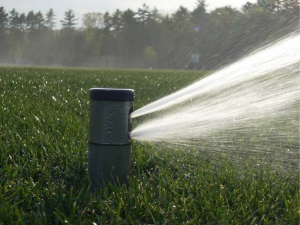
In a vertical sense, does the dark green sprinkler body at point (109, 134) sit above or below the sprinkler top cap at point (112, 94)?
below

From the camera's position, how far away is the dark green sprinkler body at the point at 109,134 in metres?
1.75

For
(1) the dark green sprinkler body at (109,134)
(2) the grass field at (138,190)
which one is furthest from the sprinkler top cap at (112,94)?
(2) the grass field at (138,190)

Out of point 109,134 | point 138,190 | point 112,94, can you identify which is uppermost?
point 112,94

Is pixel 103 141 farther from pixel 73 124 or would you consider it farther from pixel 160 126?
pixel 73 124

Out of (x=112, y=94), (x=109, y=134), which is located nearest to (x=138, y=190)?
(x=109, y=134)

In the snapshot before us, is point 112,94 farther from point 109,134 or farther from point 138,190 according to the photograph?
point 138,190

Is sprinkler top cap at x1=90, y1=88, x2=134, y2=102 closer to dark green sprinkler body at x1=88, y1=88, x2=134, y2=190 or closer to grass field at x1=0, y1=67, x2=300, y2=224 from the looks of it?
dark green sprinkler body at x1=88, y1=88, x2=134, y2=190

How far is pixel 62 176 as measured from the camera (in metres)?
2.12

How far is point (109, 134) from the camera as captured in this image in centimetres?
177

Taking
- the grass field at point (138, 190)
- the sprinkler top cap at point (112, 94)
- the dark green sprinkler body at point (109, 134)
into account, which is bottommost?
the grass field at point (138, 190)

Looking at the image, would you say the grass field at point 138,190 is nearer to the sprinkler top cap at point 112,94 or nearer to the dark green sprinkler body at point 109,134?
the dark green sprinkler body at point 109,134

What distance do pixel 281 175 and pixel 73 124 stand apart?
5.31ft

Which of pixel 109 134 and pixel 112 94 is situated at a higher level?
pixel 112 94

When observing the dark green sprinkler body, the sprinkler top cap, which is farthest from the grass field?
the sprinkler top cap
